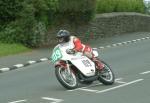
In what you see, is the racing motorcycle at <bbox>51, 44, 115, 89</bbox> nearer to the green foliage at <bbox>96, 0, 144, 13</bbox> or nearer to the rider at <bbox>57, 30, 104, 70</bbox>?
the rider at <bbox>57, 30, 104, 70</bbox>

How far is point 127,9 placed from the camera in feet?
151

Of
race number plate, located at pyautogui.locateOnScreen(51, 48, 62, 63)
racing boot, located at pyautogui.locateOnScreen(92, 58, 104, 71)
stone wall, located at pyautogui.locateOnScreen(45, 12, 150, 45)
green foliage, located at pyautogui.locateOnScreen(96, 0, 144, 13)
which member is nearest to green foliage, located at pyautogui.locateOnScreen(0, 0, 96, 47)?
stone wall, located at pyautogui.locateOnScreen(45, 12, 150, 45)

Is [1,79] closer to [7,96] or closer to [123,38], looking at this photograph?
[7,96]

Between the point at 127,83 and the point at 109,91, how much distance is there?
139 cm

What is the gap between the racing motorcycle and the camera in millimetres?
15236

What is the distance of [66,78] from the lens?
1524cm

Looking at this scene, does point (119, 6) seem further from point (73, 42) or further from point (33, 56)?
point (73, 42)

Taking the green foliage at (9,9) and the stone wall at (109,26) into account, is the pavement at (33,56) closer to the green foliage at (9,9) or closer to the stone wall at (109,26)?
the stone wall at (109,26)

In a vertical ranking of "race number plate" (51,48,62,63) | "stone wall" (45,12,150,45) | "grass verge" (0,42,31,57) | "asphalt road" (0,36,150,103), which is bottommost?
"stone wall" (45,12,150,45)

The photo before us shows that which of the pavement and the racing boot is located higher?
the racing boot

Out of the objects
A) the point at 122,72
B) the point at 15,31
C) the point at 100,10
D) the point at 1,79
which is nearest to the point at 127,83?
the point at 122,72

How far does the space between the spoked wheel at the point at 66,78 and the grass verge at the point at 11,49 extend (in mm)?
10557

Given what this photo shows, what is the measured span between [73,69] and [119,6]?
29718 mm

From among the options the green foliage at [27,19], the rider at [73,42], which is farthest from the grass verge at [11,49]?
the rider at [73,42]
